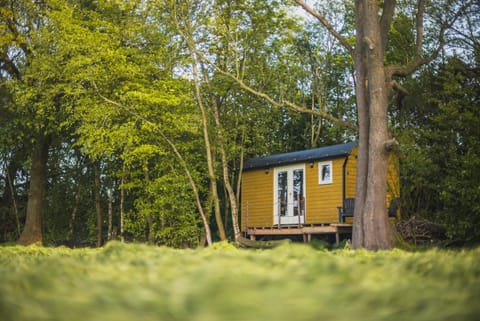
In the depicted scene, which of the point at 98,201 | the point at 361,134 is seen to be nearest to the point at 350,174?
the point at 361,134

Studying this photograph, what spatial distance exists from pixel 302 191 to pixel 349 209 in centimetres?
223

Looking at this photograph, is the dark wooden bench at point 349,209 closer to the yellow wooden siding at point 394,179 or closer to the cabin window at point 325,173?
the yellow wooden siding at point 394,179

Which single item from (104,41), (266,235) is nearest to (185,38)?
(104,41)

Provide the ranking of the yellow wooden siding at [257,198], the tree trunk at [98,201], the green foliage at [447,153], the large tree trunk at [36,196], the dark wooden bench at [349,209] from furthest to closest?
the tree trunk at [98,201] < the yellow wooden siding at [257,198] < the large tree trunk at [36,196] < the dark wooden bench at [349,209] < the green foliage at [447,153]

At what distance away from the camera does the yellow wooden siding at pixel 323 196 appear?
16266 millimetres

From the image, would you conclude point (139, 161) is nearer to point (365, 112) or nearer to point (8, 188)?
point (8, 188)

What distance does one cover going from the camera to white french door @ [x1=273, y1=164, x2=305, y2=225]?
17438 mm

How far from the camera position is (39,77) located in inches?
616

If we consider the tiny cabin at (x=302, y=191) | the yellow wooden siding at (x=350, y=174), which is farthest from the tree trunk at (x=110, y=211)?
the yellow wooden siding at (x=350, y=174)

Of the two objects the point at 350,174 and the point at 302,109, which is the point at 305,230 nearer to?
the point at 350,174

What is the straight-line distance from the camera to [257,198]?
62.4ft

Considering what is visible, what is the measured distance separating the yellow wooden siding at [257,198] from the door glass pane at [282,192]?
1.23 feet

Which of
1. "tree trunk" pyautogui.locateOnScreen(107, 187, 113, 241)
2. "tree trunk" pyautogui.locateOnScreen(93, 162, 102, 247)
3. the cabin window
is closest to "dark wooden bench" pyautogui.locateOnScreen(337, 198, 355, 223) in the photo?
the cabin window

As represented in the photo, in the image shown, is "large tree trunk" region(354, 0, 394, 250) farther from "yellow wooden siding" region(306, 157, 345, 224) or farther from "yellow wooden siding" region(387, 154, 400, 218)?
"yellow wooden siding" region(306, 157, 345, 224)
